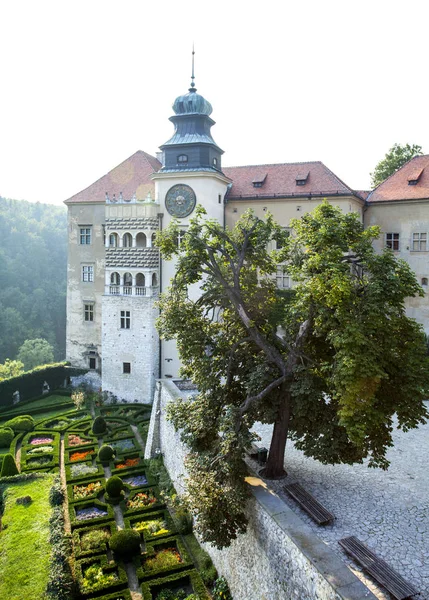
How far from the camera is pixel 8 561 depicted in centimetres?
1442

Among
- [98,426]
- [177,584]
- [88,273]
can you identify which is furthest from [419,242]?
[177,584]

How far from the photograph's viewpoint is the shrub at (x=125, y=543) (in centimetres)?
1529

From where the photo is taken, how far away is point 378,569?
10.1 m

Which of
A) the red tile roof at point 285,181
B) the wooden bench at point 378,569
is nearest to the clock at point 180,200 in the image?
the red tile roof at point 285,181

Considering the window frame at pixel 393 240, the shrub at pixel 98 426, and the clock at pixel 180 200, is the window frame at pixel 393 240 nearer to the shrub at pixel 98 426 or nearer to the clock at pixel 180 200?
the clock at pixel 180 200

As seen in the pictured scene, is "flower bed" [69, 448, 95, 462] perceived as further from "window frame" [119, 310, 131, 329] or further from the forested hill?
the forested hill

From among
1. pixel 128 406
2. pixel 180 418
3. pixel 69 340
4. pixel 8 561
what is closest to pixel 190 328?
pixel 180 418

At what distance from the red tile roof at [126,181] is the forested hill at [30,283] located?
28.5 meters

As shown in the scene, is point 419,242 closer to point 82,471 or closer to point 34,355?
point 82,471

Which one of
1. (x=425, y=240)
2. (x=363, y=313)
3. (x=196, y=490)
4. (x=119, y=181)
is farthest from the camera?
(x=119, y=181)

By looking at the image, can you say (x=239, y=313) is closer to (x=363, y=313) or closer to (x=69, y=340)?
(x=363, y=313)

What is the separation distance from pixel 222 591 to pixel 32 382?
75.2 feet

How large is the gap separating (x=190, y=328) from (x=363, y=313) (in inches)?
218

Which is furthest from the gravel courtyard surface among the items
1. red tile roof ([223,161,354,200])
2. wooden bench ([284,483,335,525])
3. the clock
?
red tile roof ([223,161,354,200])
